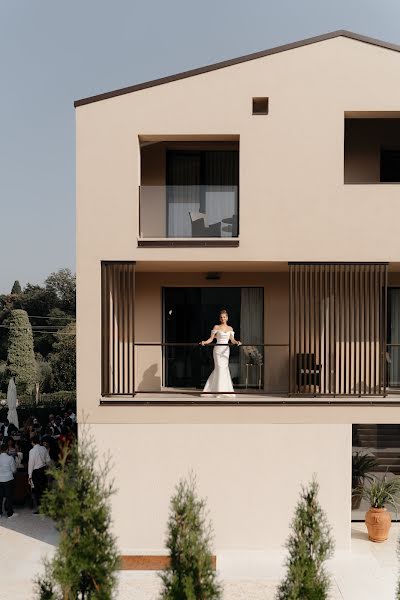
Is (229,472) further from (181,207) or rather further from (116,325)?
(181,207)

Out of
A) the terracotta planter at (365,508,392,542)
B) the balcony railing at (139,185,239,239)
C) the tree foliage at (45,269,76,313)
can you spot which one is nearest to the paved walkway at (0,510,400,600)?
the terracotta planter at (365,508,392,542)

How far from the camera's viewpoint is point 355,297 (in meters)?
11.1

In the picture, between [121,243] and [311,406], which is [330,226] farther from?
[121,243]

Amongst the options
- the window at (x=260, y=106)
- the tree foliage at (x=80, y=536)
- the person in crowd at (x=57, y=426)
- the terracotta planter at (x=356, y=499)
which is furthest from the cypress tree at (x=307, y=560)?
the person in crowd at (x=57, y=426)

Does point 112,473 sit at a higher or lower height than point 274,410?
lower

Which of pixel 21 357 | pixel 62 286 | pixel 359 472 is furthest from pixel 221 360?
pixel 62 286

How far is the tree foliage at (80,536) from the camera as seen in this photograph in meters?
6.06

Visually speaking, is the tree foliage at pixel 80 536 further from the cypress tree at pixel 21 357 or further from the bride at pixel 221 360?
the cypress tree at pixel 21 357

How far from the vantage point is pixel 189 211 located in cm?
1120

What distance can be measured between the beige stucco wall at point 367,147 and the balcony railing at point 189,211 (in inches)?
136

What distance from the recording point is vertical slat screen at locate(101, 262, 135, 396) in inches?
418

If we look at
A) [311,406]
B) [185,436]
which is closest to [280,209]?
[311,406]

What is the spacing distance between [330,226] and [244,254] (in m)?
1.92

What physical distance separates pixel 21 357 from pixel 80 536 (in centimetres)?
3461
